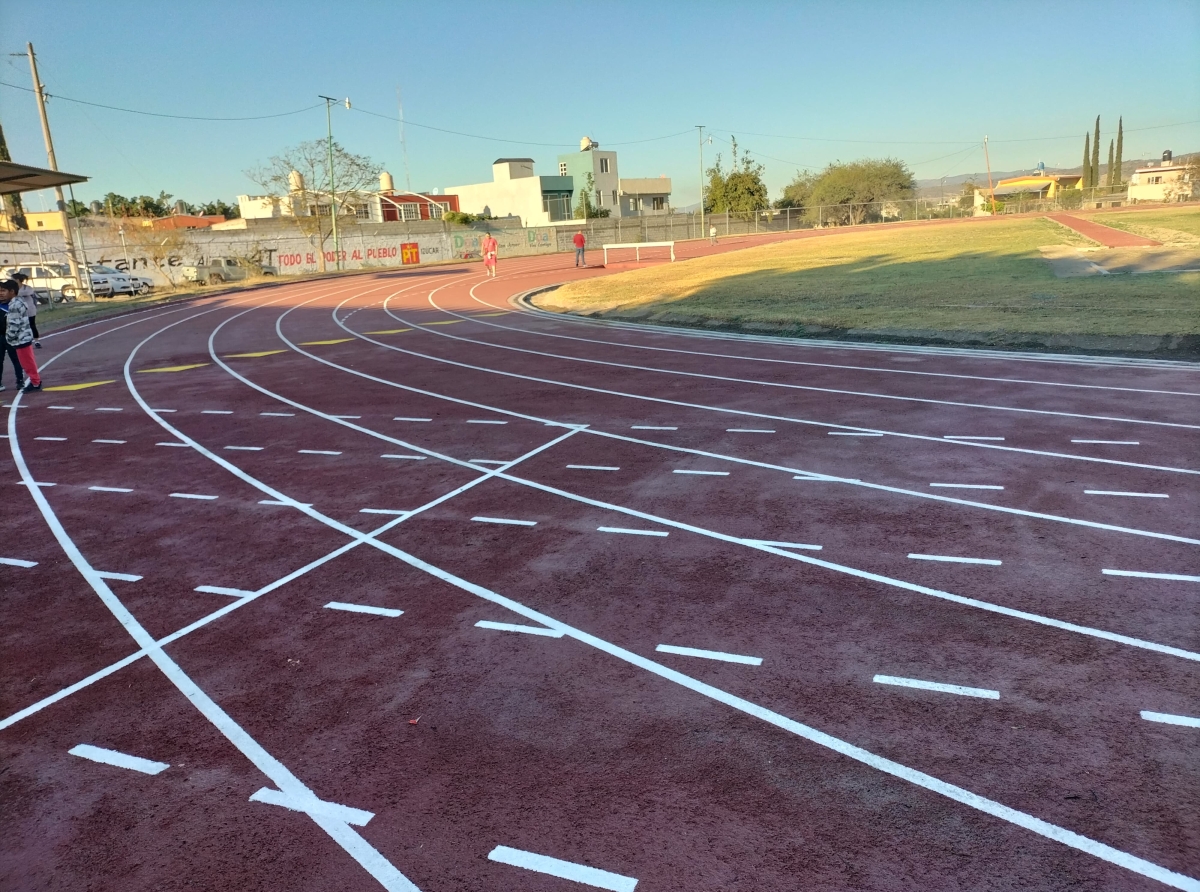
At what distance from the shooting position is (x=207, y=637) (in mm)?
5617

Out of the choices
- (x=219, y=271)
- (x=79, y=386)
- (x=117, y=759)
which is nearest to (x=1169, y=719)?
(x=117, y=759)

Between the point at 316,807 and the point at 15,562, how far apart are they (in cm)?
497

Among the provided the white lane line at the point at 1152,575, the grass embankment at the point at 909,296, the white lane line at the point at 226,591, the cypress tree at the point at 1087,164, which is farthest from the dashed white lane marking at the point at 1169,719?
the cypress tree at the point at 1087,164

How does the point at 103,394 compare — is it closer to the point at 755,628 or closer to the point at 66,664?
the point at 66,664

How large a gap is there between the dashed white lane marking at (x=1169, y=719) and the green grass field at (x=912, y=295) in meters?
11.9

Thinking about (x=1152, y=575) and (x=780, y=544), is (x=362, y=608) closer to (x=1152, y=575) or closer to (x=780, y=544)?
(x=780, y=544)

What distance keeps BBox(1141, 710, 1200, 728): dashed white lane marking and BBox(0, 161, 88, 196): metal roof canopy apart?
2794 cm

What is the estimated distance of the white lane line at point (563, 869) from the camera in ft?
10.9

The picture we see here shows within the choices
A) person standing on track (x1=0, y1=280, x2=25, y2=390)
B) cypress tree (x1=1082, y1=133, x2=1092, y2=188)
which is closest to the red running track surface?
person standing on track (x1=0, y1=280, x2=25, y2=390)

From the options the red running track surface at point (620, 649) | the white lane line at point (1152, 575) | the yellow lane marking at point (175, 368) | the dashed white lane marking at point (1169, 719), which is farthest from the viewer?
the yellow lane marking at point (175, 368)

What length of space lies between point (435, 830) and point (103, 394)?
45.0 feet

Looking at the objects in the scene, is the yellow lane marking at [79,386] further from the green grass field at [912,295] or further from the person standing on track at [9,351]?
the green grass field at [912,295]

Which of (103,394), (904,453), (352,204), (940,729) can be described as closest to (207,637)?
(940,729)

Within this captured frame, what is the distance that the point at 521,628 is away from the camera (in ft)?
18.1
